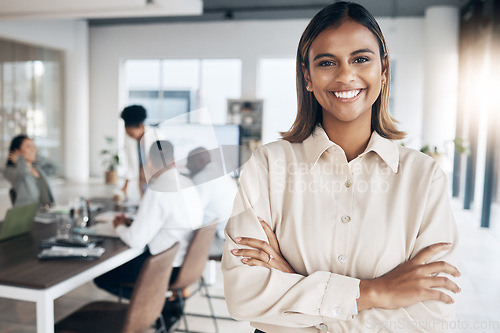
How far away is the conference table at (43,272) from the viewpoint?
1846 millimetres

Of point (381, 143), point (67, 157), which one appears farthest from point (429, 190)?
point (67, 157)

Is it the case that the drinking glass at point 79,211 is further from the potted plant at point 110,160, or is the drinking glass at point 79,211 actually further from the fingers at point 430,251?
the potted plant at point 110,160

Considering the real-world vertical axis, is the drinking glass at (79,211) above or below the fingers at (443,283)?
below

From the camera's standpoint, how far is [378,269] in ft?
3.21

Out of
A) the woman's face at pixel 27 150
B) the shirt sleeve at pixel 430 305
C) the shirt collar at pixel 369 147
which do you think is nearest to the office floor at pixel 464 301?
the shirt sleeve at pixel 430 305

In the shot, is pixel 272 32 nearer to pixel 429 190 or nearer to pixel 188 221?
pixel 188 221

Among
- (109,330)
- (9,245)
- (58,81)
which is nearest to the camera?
(109,330)

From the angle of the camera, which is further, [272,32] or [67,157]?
[67,157]

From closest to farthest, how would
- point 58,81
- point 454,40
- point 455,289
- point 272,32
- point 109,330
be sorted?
1. point 455,289
2. point 109,330
3. point 454,40
4. point 272,32
5. point 58,81

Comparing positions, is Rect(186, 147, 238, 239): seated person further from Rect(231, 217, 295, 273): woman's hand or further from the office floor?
the office floor

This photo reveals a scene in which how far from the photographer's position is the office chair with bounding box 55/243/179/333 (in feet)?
6.55

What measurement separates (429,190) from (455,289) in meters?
0.21

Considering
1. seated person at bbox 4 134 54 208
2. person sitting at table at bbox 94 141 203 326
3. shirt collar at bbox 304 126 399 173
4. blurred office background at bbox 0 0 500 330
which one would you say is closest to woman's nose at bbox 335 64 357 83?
shirt collar at bbox 304 126 399 173

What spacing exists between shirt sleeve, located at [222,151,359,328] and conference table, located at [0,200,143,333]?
1.19m
